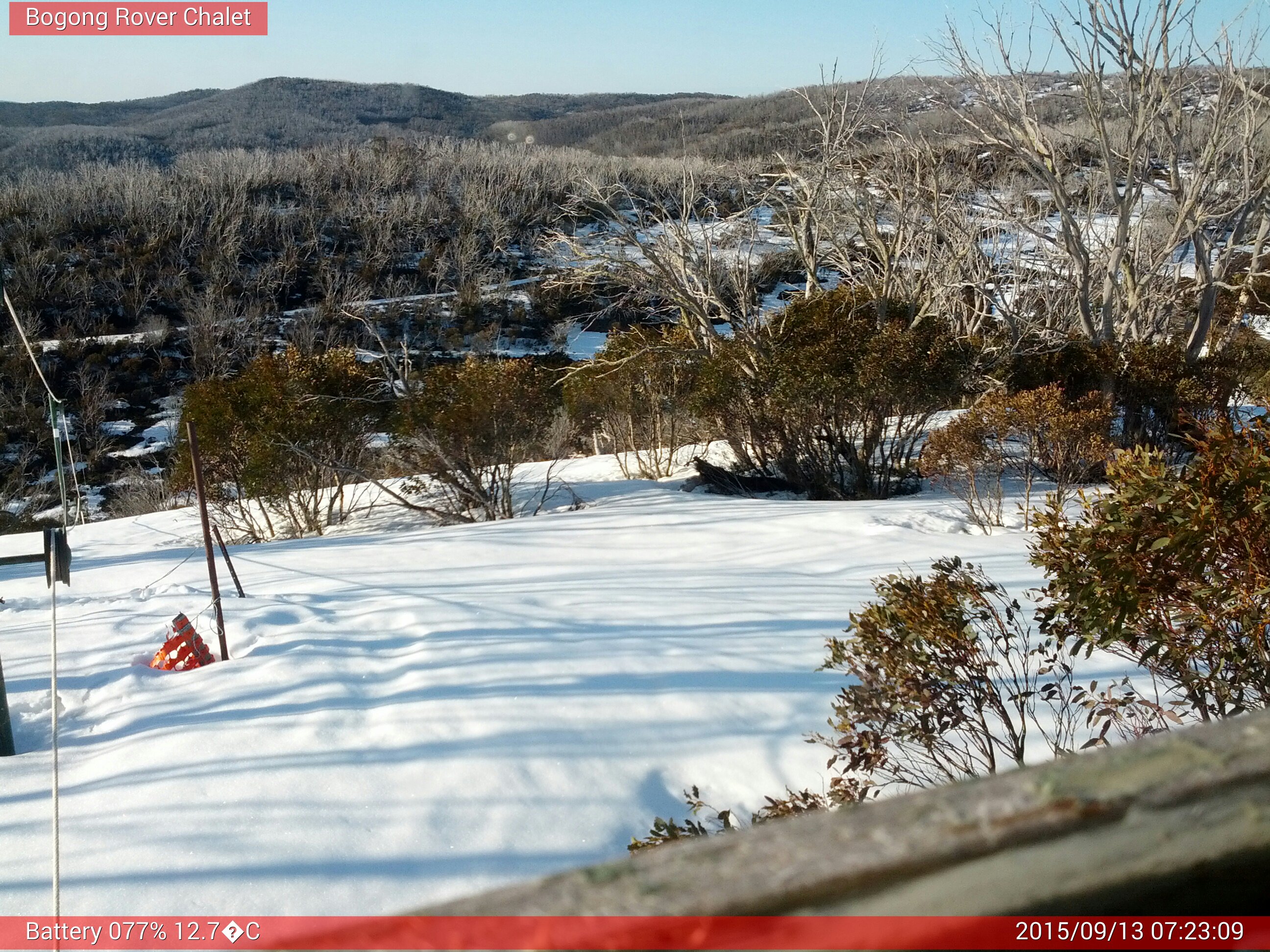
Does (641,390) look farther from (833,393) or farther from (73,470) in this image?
(73,470)

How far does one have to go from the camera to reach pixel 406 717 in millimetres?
3654

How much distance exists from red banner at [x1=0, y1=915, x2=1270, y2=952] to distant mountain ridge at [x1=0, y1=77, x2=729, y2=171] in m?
53.6

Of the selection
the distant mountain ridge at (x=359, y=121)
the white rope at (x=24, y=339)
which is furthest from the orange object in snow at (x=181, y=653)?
the distant mountain ridge at (x=359, y=121)

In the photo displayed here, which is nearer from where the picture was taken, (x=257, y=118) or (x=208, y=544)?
(x=208, y=544)

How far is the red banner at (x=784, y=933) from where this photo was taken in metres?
0.43

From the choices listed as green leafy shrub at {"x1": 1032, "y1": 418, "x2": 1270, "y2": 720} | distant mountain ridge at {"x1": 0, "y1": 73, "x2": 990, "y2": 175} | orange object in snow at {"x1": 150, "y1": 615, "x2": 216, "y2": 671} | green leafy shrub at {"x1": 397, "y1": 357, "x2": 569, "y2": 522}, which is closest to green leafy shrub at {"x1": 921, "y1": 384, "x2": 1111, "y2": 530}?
green leafy shrub at {"x1": 397, "y1": 357, "x2": 569, "y2": 522}

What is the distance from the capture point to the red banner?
1.41 ft

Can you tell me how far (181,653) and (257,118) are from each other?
74016 mm

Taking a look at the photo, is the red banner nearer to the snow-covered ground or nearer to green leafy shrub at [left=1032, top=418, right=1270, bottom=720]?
green leafy shrub at [left=1032, top=418, right=1270, bottom=720]

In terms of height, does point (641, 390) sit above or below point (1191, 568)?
below

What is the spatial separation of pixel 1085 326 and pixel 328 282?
27.3m

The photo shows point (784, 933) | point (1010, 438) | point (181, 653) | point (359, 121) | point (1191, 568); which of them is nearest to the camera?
point (784, 933)

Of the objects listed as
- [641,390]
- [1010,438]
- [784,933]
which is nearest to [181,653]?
[784,933]

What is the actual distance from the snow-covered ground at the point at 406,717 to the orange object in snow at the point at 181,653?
0.12m
